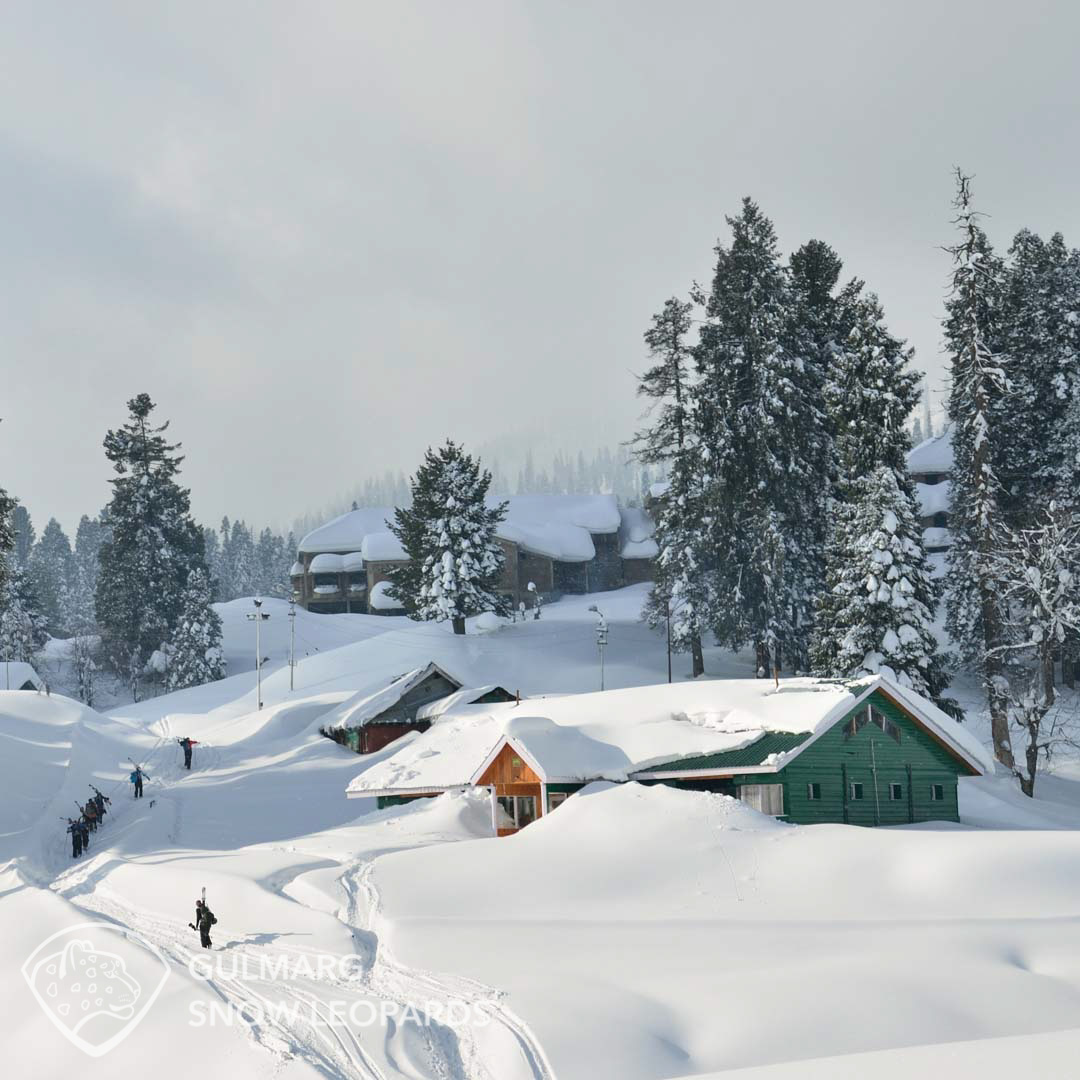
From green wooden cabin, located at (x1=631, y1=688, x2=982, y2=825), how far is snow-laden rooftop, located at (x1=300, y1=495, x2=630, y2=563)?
63.6 metres

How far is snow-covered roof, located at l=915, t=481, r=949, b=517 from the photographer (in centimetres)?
8038

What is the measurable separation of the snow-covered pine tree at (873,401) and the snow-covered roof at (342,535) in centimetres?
6346

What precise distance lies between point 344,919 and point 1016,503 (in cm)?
3925

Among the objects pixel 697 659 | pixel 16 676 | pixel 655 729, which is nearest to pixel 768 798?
pixel 655 729

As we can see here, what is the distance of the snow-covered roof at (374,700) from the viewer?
4850 cm

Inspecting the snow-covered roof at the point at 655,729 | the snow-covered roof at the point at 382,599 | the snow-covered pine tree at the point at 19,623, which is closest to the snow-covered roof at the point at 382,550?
the snow-covered roof at the point at 382,599

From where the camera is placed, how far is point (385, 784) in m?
36.1

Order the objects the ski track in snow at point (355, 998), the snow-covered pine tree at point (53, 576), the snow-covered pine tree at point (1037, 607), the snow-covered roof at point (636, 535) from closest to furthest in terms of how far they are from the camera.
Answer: the ski track in snow at point (355, 998)
the snow-covered pine tree at point (1037, 607)
the snow-covered roof at point (636, 535)
the snow-covered pine tree at point (53, 576)

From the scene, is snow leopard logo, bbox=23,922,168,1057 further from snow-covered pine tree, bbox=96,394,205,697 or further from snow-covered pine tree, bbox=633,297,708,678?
snow-covered pine tree, bbox=96,394,205,697

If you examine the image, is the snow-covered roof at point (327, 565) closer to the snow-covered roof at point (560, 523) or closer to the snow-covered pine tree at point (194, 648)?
the snow-covered roof at point (560, 523)

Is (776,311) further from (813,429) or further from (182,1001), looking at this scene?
(182,1001)

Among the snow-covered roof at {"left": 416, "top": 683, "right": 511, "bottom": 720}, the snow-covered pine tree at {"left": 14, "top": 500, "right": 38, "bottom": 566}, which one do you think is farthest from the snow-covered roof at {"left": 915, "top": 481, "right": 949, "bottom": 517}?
the snow-covered pine tree at {"left": 14, "top": 500, "right": 38, "bottom": 566}

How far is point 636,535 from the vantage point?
347 feet

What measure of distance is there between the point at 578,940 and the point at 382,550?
7820 centimetres
